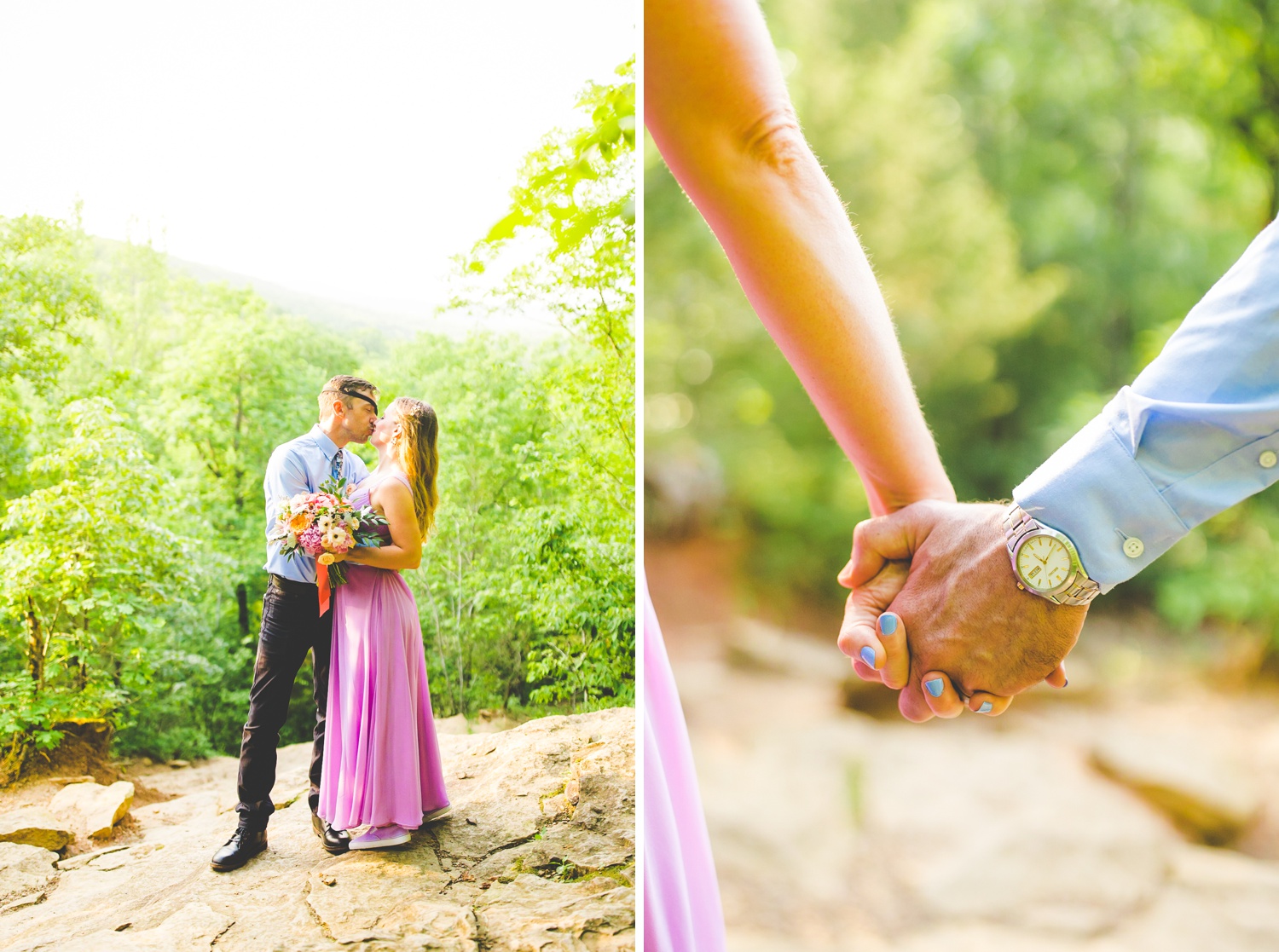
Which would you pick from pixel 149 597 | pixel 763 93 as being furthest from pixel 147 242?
pixel 763 93

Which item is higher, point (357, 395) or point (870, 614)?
point (357, 395)

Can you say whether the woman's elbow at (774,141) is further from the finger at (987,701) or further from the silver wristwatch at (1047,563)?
the finger at (987,701)

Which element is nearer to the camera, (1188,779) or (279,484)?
(279,484)

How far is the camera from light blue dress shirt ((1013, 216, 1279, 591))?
85 cm

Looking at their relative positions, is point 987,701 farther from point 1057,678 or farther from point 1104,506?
point 1104,506

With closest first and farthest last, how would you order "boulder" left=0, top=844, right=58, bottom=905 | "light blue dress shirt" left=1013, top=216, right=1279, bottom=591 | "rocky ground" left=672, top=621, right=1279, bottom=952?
"light blue dress shirt" left=1013, top=216, right=1279, bottom=591 → "boulder" left=0, top=844, right=58, bottom=905 → "rocky ground" left=672, top=621, right=1279, bottom=952

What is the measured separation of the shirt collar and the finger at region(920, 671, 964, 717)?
2.87ft

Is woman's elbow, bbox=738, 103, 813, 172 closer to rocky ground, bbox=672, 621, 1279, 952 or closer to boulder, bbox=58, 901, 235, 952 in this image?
boulder, bbox=58, 901, 235, 952

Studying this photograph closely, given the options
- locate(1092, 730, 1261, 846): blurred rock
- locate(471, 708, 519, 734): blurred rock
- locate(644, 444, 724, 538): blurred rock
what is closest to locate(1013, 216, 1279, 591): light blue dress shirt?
locate(471, 708, 519, 734): blurred rock

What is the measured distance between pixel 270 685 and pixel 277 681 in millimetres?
10

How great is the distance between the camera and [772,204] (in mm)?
1011

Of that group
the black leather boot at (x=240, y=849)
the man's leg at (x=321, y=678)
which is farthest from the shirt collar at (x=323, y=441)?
the black leather boot at (x=240, y=849)

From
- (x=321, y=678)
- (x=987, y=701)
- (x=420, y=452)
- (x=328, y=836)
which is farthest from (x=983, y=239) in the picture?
(x=328, y=836)

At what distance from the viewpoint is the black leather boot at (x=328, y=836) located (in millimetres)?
1134
